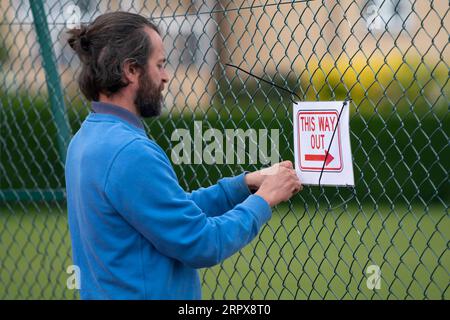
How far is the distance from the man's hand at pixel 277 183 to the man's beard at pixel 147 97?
433 mm

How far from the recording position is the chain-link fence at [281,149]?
3.47m

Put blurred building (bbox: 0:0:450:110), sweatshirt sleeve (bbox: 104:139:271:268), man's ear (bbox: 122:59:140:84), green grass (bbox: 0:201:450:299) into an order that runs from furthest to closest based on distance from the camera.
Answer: green grass (bbox: 0:201:450:299)
blurred building (bbox: 0:0:450:110)
man's ear (bbox: 122:59:140:84)
sweatshirt sleeve (bbox: 104:139:271:268)

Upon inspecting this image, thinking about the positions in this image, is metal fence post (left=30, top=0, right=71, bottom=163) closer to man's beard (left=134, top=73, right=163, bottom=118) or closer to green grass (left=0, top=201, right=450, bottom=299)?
green grass (left=0, top=201, right=450, bottom=299)

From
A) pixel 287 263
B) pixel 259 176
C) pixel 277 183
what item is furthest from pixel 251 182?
pixel 287 263

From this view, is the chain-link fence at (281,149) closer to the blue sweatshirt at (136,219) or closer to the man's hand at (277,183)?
the man's hand at (277,183)

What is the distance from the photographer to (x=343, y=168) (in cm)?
283

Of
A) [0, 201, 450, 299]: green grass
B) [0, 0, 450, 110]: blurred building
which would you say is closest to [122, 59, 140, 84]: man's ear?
[0, 0, 450, 110]: blurred building

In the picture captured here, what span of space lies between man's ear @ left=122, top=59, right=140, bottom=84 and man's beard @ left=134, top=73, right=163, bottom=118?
0.06ft

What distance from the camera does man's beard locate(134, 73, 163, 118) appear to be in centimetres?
253

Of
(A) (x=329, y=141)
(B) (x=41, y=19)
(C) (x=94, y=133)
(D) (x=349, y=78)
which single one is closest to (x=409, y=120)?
(D) (x=349, y=78)

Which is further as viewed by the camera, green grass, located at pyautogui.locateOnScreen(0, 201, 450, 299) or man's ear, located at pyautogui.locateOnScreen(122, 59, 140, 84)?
green grass, located at pyautogui.locateOnScreen(0, 201, 450, 299)

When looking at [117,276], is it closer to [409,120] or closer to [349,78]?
[409,120]

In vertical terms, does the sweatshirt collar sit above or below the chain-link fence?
below

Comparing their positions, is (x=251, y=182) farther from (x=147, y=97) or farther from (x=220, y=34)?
(x=220, y=34)
